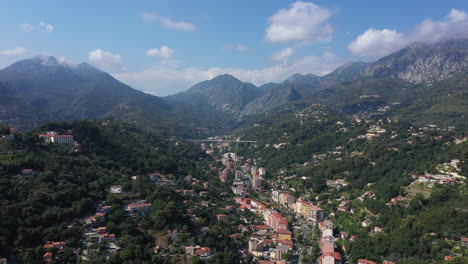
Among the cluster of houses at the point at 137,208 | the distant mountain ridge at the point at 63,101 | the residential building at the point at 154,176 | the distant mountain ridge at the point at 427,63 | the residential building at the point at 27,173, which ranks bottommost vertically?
the cluster of houses at the point at 137,208

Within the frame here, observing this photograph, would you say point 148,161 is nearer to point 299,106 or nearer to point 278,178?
point 278,178

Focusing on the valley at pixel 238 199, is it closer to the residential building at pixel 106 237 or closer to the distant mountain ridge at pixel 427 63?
the residential building at pixel 106 237

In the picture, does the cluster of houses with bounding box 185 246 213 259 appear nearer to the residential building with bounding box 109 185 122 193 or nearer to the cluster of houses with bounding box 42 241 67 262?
the cluster of houses with bounding box 42 241 67 262

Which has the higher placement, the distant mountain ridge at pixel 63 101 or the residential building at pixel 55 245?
the distant mountain ridge at pixel 63 101

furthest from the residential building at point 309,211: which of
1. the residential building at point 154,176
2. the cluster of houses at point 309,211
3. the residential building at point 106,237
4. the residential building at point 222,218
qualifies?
the residential building at point 106,237

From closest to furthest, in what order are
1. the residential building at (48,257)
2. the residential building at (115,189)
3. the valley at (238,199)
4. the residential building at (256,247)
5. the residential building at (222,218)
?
the residential building at (48,257)
the valley at (238,199)
the residential building at (256,247)
the residential building at (115,189)
the residential building at (222,218)

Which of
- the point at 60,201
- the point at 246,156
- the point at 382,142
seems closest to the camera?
the point at 60,201

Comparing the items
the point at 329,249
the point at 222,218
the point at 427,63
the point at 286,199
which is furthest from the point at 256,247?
the point at 427,63

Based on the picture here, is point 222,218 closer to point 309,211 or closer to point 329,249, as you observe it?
point 329,249

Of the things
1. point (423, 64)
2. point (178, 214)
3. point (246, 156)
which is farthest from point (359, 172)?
point (423, 64)

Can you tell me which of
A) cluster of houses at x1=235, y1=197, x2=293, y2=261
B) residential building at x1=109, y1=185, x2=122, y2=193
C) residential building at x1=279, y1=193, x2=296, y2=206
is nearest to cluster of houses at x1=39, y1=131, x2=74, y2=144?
residential building at x1=109, y1=185, x2=122, y2=193

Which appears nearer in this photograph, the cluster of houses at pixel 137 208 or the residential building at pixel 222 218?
the cluster of houses at pixel 137 208
